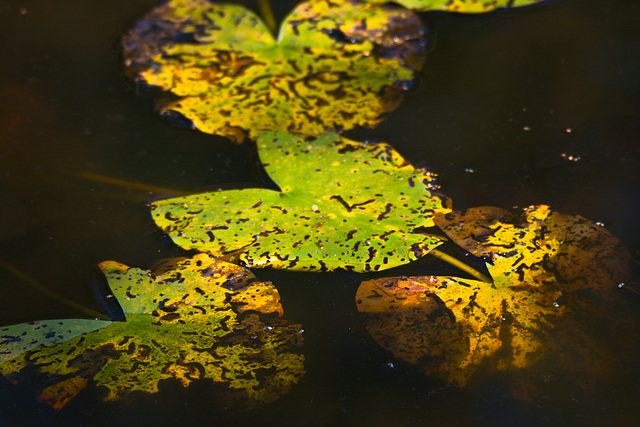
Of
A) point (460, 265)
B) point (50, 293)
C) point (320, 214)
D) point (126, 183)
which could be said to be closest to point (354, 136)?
point (320, 214)

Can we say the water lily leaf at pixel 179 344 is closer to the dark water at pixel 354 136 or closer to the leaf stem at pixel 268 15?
the dark water at pixel 354 136

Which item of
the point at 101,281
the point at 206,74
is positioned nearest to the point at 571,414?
the point at 101,281

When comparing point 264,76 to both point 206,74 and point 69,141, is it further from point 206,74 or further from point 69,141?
point 69,141

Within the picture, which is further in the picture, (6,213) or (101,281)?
(6,213)

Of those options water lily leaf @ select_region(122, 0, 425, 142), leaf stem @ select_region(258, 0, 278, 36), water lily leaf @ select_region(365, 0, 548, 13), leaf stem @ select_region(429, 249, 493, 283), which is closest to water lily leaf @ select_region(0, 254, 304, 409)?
leaf stem @ select_region(429, 249, 493, 283)

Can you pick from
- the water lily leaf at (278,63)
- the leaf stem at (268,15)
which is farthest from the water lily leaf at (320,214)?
the leaf stem at (268,15)
